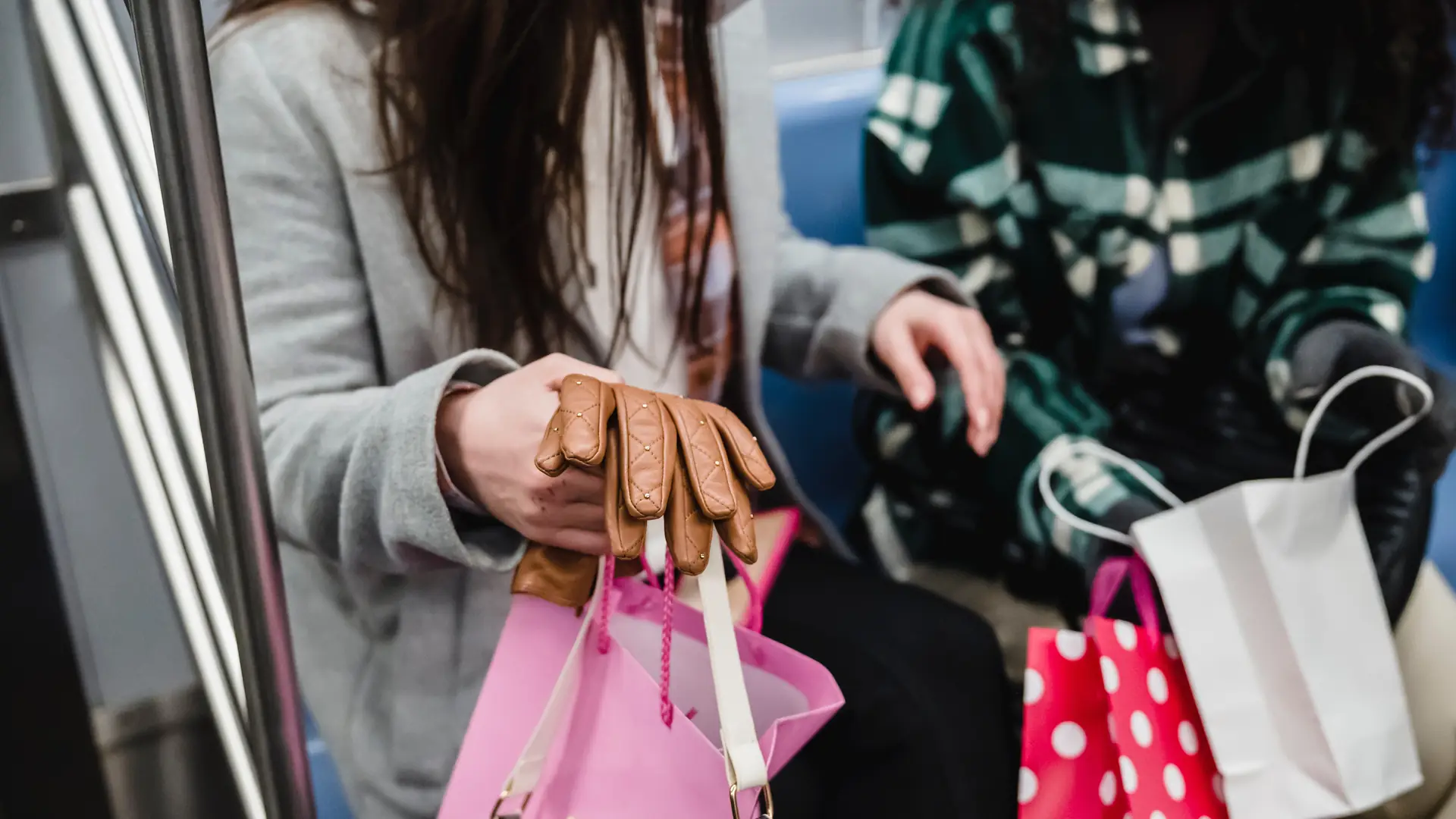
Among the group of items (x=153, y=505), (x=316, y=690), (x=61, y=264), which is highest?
(x=61, y=264)

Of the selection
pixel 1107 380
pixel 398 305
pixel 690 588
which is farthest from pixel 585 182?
pixel 1107 380

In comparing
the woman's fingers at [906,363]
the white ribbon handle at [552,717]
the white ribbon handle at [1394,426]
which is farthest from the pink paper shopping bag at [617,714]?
the white ribbon handle at [1394,426]

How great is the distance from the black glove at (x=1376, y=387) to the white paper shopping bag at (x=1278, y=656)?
161mm

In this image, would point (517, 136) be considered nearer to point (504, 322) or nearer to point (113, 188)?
point (504, 322)

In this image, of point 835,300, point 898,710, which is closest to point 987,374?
point 835,300

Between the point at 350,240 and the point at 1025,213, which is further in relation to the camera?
the point at 1025,213

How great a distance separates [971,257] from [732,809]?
1.60ft

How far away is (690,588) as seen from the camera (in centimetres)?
61

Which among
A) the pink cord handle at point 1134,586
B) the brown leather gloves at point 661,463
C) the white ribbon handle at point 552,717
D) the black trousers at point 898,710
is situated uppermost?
the brown leather gloves at point 661,463

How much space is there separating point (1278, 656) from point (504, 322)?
49 centimetres

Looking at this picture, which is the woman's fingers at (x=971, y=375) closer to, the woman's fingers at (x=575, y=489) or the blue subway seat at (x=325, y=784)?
the woman's fingers at (x=575, y=489)

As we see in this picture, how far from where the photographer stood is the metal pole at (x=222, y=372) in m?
0.32

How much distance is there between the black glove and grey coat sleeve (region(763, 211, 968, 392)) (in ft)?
0.94

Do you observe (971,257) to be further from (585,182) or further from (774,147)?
(585,182)
